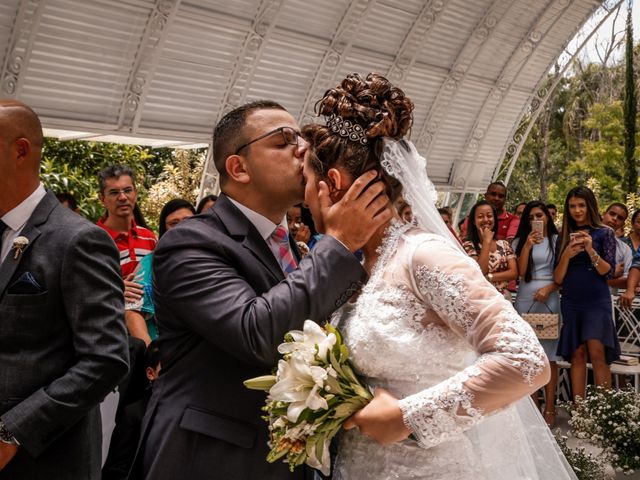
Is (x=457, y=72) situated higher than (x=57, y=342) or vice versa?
(x=457, y=72)

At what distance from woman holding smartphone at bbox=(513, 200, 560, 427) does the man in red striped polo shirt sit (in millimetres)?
4162

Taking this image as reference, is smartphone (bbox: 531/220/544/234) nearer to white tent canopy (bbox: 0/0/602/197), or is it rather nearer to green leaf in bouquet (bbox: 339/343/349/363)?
white tent canopy (bbox: 0/0/602/197)

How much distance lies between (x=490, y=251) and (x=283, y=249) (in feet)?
18.3

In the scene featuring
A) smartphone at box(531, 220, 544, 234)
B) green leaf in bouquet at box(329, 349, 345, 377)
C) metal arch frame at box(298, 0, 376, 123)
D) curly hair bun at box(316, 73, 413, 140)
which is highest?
metal arch frame at box(298, 0, 376, 123)

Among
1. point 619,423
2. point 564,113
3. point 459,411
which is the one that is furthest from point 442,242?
point 564,113

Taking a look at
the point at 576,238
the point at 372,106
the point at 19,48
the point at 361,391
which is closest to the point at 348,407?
the point at 361,391

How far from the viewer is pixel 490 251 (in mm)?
8000

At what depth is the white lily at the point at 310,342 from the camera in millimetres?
2117

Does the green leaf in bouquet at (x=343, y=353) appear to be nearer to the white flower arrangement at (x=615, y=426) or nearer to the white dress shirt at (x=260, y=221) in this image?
the white dress shirt at (x=260, y=221)

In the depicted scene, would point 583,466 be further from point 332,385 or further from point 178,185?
point 178,185

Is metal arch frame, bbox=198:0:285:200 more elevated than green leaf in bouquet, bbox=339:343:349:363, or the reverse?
metal arch frame, bbox=198:0:285:200

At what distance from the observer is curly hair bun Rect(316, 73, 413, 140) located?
2354 millimetres

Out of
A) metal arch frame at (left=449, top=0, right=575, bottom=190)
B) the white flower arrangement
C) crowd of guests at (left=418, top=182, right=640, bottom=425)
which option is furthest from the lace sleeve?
metal arch frame at (left=449, top=0, right=575, bottom=190)

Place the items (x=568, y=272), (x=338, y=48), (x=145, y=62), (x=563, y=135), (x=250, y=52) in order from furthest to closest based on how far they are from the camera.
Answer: (x=563, y=135) → (x=338, y=48) → (x=250, y=52) → (x=145, y=62) → (x=568, y=272)
